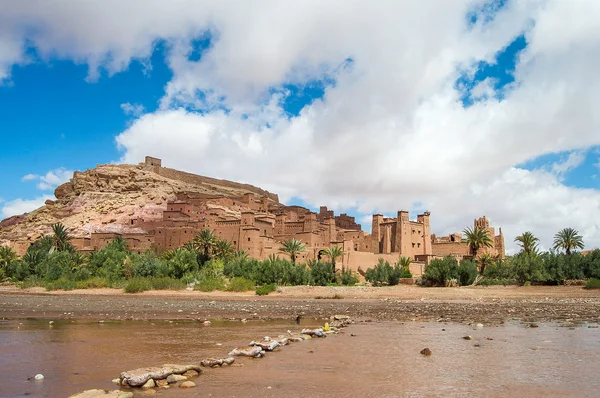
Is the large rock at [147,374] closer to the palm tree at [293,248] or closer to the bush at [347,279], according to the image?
the bush at [347,279]

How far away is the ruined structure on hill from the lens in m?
54.1

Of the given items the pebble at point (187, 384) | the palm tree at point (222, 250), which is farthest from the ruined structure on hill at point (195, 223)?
the pebble at point (187, 384)

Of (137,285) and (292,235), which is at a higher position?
(292,235)

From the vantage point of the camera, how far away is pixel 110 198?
79.7 meters

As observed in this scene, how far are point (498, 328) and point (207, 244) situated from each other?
1418 inches

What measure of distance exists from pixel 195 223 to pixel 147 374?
A: 2012 inches

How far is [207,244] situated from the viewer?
158 ft

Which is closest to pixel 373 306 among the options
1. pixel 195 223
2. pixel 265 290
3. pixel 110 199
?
pixel 265 290

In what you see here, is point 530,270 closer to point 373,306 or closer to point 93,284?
point 373,306

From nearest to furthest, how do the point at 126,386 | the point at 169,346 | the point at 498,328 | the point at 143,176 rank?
1. the point at 126,386
2. the point at 169,346
3. the point at 498,328
4. the point at 143,176

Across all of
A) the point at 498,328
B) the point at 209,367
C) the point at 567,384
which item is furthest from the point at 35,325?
the point at 567,384

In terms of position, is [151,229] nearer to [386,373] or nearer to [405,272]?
[405,272]

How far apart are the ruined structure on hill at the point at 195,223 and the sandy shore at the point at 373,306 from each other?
1631 centimetres

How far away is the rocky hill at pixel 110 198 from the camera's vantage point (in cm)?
7100
